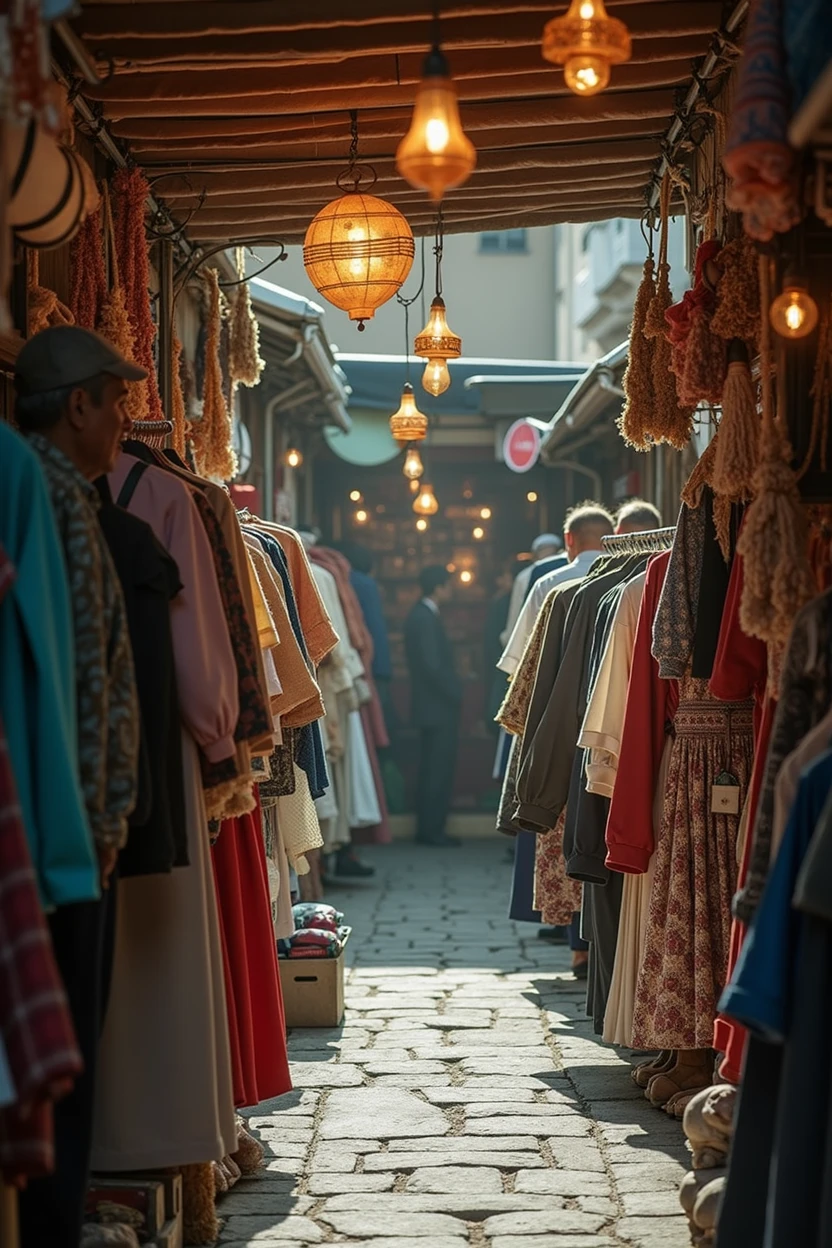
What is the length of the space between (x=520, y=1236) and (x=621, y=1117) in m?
1.43

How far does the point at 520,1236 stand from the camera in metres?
4.68

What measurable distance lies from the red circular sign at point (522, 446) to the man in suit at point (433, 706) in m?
1.68

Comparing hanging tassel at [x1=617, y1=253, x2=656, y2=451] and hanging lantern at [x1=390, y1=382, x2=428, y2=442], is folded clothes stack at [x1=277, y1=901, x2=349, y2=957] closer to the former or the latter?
hanging tassel at [x1=617, y1=253, x2=656, y2=451]

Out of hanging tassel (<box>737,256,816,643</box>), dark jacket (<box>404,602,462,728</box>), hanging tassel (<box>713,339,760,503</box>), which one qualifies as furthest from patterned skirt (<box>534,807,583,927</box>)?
dark jacket (<box>404,602,462,728</box>)

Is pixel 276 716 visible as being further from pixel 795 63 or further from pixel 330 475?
pixel 330 475

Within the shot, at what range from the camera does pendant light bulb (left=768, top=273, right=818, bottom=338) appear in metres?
4.25

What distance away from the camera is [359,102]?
6043mm

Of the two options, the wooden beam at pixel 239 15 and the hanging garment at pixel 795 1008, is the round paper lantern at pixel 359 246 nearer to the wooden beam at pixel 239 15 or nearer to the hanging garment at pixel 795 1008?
the wooden beam at pixel 239 15

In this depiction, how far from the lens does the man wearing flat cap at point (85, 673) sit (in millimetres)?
3701

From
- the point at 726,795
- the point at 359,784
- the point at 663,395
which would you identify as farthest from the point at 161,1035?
the point at 359,784

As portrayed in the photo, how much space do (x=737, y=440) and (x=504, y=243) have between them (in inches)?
815

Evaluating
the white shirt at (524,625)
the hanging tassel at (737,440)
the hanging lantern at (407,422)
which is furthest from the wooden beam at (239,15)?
the hanging lantern at (407,422)

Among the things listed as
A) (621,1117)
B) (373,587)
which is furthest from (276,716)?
(373,587)

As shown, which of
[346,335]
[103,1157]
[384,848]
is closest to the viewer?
[103,1157]
